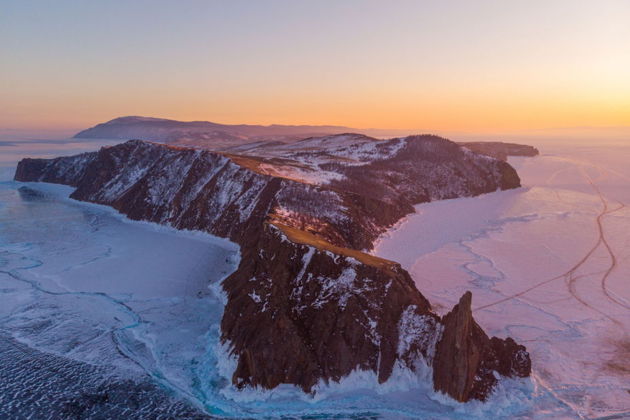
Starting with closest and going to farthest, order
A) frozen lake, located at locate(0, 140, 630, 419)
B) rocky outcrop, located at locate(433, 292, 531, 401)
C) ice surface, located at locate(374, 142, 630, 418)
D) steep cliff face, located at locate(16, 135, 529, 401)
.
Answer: frozen lake, located at locate(0, 140, 630, 419), rocky outcrop, located at locate(433, 292, 531, 401), steep cliff face, located at locate(16, 135, 529, 401), ice surface, located at locate(374, 142, 630, 418)

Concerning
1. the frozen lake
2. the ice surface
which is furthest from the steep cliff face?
the ice surface

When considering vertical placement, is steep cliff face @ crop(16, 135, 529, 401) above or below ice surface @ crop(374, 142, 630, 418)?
above

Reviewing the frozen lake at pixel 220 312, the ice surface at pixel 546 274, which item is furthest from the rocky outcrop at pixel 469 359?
the ice surface at pixel 546 274

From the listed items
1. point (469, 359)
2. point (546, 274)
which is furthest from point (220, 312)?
point (546, 274)

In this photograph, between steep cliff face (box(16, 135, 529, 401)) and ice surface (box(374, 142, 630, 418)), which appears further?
ice surface (box(374, 142, 630, 418))

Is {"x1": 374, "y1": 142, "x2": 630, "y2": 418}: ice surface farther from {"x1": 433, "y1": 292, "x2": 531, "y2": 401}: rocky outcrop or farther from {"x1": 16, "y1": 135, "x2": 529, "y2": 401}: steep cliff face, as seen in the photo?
{"x1": 16, "y1": 135, "x2": 529, "y2": 401}: steep cliff face

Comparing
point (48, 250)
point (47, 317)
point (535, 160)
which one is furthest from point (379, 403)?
point (535, 160)

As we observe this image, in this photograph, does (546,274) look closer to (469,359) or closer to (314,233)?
(469,359)
